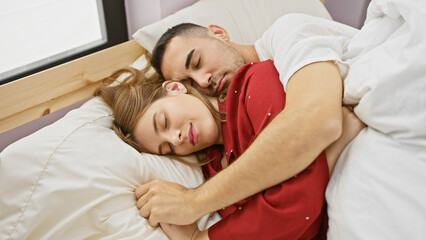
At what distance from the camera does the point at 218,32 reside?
155cm

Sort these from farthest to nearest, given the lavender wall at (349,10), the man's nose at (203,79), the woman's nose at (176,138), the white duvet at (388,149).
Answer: the lavender wall at (349,10) < the man's nose at (203,79) < the woman's nose at (176,138) < the white duvet at (388,149)

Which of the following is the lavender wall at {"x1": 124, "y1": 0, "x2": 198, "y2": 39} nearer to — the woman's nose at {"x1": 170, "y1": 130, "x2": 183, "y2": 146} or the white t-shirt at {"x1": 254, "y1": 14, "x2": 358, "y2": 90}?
the white t-shirt at {"x1": 254, "y1": 14, "x2": 358, "y2": 90}

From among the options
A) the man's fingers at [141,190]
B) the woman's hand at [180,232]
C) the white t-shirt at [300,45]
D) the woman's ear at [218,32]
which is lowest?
the woman's hand at [180,232]

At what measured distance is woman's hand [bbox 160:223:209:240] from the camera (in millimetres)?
1015

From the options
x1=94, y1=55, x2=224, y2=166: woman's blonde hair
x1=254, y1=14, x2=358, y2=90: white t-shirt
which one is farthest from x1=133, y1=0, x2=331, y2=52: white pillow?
x1=254, y1=14, x2=358, y2=90: white t-shirt

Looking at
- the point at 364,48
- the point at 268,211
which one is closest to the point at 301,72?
the point at 364,48

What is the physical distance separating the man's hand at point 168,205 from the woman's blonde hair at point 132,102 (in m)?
0.18

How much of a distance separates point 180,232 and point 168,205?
9cm

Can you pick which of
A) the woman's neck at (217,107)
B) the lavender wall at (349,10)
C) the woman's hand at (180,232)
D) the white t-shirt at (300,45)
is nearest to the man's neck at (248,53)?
the white t-shirt at (300,45)

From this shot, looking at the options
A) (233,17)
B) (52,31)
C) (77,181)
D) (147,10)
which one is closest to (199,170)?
(77,181)

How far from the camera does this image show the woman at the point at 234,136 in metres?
0.92

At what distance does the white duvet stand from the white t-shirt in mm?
107

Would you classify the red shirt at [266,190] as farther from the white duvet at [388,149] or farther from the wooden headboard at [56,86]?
the wooden headboard at [56,86]

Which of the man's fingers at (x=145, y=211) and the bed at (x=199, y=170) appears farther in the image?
the man's fingers at (x=145, y=211)
